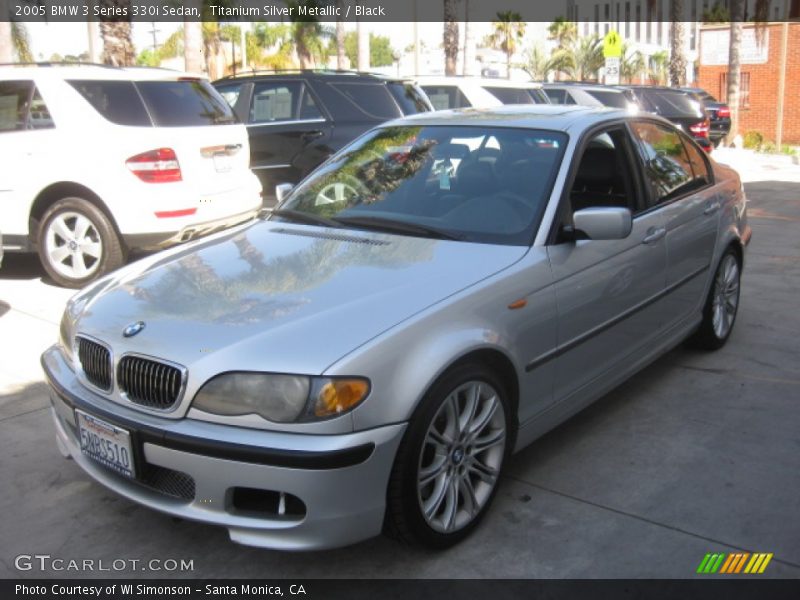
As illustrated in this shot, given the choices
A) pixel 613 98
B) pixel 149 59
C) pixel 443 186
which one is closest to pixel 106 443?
pixel 443 186

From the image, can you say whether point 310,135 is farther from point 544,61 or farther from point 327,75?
point 544,61

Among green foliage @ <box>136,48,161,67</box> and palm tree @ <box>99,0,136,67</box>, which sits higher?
green foliage @ <box>136,48,161,67</box>

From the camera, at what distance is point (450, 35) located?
25516mm

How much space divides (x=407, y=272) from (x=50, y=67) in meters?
5.28

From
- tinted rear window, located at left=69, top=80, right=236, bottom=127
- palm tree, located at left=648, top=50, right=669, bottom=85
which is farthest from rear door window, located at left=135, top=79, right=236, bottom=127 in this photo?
palm tree, located at left=648, top=50, right=669, bottom=85

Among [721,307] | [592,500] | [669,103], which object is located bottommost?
[592,500]

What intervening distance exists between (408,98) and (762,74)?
83.4 feet

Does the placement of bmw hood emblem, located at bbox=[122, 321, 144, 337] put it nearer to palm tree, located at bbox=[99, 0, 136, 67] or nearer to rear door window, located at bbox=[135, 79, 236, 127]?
rear door window, located at bbox=[135, 79, 236, 127]

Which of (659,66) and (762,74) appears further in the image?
(659,66)

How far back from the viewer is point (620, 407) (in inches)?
187

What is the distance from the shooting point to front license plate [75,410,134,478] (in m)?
3.06

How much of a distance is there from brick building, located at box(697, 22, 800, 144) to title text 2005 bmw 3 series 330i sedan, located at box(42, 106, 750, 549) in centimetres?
2848

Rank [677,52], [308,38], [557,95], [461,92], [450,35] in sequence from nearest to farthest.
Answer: [461,92] < [557,95] < [450,35] < [677,52] < [308,38]

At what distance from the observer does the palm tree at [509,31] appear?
5978 centimetres
